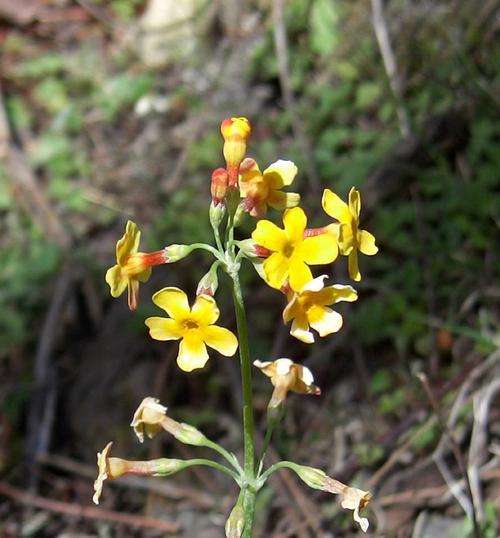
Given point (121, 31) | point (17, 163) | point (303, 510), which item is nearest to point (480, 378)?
point (303, 510)

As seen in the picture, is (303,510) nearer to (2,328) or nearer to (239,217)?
(239,217)

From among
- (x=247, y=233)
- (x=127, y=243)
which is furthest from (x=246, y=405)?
(x=247, y=233)

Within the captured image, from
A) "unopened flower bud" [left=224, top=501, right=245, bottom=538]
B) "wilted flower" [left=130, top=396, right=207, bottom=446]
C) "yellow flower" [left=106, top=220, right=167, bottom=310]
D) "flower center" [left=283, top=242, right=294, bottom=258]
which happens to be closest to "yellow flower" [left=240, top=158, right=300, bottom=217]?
"flower center" [left=283, top=242, right=294, bottom=258]

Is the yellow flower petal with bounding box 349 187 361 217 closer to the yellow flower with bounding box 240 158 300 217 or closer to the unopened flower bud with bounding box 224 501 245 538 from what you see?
the yellow flower with bounding box 240 158 300 217

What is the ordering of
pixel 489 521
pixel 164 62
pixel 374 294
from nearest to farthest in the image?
pixel 489 521 → pixel 374 294 → pixel 164 62

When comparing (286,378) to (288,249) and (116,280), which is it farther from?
(116,280)
